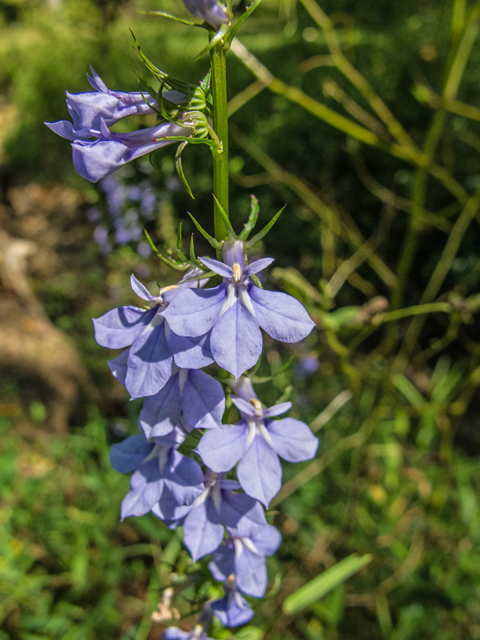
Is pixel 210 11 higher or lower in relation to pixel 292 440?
higher

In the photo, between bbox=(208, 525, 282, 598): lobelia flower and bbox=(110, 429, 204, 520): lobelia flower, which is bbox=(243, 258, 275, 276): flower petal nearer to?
bbox=(110, 429, 204, 520): lobelia flower

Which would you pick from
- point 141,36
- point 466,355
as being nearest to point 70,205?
point 141,36

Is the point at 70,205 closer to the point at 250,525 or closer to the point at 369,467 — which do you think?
the point at 369,467

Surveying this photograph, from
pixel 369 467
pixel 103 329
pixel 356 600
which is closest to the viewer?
→ pixel 103 329

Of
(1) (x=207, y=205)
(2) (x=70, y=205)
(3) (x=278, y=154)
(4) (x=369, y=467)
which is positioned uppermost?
(3) (x=278, y=154)

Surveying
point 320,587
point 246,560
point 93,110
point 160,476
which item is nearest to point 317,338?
point 320,587

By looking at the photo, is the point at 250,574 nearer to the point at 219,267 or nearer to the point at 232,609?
the point at 232,609

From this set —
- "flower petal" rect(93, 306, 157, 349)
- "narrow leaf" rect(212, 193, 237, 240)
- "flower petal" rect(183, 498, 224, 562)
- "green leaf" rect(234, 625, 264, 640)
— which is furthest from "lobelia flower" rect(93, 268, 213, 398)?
"green leaf" rect(234, 625, 264, 640)

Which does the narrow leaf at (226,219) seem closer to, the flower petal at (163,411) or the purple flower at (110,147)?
the purple flower at (110,147)
